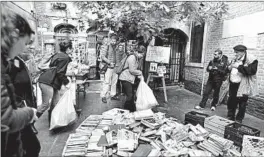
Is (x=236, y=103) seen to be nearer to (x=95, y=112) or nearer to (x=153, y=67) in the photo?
(x=153, y=67)

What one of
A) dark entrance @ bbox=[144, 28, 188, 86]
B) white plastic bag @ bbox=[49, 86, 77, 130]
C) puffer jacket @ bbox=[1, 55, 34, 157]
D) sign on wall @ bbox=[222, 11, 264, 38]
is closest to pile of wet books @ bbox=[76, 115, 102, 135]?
white plastic bag @ bbox=[49, 86, 77, 130]

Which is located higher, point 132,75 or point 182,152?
point 132,75

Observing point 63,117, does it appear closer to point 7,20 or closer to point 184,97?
point 7,20

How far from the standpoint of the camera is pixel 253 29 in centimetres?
581

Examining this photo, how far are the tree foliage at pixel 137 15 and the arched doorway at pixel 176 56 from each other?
13.4 feet

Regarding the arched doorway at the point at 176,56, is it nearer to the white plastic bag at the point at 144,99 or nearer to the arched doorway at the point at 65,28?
the arched doorway at the point at 65,28

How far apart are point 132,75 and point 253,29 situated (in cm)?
385

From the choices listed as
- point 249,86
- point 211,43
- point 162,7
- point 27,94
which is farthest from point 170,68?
point 27,94

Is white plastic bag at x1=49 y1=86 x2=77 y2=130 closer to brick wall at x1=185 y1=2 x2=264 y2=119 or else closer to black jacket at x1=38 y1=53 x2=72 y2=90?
black jacket at x1=38 y1=53 x2=72 y2=90

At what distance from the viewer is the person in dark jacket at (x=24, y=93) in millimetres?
1816

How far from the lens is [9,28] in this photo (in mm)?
1357

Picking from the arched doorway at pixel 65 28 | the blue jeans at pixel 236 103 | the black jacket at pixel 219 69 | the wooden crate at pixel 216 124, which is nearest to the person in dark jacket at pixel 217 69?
the black jacket at pixel 219 69

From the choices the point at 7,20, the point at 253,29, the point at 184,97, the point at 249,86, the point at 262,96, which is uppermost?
the point at 253,29

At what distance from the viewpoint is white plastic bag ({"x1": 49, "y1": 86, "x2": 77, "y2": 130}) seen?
3.75 metres
